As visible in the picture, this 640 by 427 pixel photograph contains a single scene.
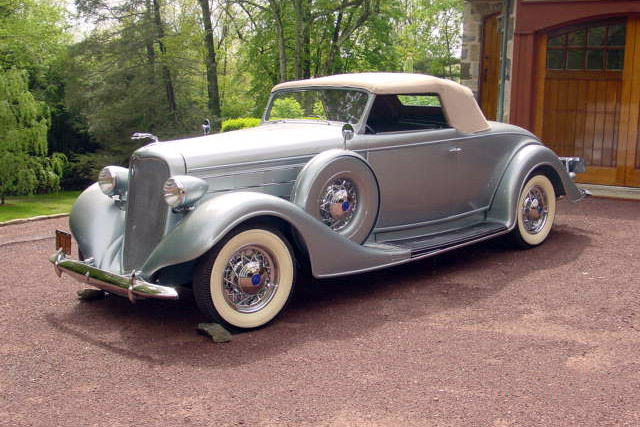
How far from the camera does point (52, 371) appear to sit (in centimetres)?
415

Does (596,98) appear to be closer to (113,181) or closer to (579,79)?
(579,79)

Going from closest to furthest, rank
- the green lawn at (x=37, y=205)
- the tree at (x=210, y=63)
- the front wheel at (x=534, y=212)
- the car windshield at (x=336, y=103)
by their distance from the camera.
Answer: the car windshield at (x=336, y=103) < the front wheel at (x=534, y=212) < the green lawn at (x=37, y=205) < the tree at (x=210, y=63)

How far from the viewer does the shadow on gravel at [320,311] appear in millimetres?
4488

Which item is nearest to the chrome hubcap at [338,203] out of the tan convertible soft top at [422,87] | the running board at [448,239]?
the running board at [448,239]

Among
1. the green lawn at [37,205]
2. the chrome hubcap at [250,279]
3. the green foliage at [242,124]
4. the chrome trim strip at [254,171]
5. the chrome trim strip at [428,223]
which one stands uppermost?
the green foliage at [242,124]

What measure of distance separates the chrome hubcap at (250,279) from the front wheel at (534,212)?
9.71 ft

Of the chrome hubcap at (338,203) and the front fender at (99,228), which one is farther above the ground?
the chrome hubcap at (338,203)

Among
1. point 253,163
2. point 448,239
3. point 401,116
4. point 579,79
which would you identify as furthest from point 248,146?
point 579,79

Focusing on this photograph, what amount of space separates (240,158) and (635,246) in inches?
167

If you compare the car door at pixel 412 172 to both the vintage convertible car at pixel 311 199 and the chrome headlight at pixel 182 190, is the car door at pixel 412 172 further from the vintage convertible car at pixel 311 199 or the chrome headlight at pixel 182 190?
the chrome headlight at pixel 182 190

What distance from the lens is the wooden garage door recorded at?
31.8 ft

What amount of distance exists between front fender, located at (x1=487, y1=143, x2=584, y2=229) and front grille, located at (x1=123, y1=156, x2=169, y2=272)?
3301 millimetres

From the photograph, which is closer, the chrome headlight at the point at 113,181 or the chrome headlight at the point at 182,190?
the chrome headlight at the point at 182,190

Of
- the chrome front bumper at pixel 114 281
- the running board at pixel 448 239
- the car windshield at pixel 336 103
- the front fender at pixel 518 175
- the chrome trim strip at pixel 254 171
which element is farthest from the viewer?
the front fender at pixel 518 175
